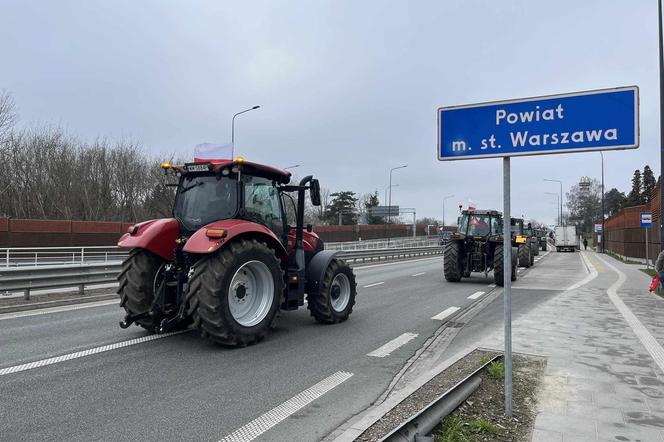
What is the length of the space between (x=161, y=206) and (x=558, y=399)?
4168 centimetres

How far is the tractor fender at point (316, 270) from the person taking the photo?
7500 millimetres

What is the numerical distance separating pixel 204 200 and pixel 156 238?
828mm

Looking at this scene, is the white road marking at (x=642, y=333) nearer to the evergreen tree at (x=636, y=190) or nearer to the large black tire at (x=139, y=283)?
the large black tire at (x=139, y=283)

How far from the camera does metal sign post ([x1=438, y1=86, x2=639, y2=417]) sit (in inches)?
137

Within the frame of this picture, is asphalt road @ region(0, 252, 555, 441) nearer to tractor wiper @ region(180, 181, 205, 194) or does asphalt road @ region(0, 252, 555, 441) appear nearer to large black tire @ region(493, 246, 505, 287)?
tractor wiper @ region(180, 181, 205, 194)

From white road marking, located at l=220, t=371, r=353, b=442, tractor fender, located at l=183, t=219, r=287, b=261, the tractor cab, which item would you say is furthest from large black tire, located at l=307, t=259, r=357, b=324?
the tractor cab

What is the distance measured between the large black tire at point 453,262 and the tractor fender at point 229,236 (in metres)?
10.4

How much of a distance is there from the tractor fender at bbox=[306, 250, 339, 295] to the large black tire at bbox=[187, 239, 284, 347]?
1.31 metres

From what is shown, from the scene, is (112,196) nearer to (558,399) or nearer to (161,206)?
(161,206)

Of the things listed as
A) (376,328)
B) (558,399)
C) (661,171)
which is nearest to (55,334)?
(376,328)

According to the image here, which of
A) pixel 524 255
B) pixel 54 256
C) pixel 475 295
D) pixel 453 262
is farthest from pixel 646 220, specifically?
pixel 54 256

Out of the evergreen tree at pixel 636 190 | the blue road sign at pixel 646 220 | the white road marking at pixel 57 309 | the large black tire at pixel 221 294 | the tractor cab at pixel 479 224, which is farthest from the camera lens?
the evergreen tree at pixel 636 190

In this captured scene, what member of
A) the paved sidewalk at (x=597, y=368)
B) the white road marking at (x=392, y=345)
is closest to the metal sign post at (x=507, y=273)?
the paved sidewalk at (x=597, y=368)

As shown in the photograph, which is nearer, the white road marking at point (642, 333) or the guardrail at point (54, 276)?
the white road marking at point (642, 333)
